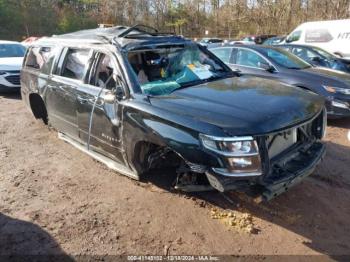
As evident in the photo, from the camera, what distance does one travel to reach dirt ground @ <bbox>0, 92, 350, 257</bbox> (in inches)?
126

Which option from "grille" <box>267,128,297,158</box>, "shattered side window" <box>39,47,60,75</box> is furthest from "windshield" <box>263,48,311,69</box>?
"shattered side window" <box>39,47,60,75</box>

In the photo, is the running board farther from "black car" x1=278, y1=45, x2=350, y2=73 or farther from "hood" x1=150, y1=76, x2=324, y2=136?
"black car" x1=278, y1=45, x2=350, y2=73

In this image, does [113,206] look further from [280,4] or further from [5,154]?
[280,4]

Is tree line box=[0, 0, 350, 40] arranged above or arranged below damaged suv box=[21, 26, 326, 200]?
above

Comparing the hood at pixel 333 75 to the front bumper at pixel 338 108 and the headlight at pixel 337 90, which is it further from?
the front bumper at pixel 338 108

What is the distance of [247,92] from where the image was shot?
378cm

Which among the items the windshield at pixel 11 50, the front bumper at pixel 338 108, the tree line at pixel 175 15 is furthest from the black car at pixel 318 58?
the tree line at pixel 175 15

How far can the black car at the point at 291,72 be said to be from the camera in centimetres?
645

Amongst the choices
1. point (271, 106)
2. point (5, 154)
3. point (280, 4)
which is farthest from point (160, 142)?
point (280, 4)

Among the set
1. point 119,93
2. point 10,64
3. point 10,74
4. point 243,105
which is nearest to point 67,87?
point 119,93

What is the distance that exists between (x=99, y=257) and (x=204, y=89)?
1.99 m

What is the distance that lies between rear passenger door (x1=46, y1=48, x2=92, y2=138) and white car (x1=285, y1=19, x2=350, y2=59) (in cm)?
1108

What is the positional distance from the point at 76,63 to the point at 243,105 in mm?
2554

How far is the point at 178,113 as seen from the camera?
3.29 m
